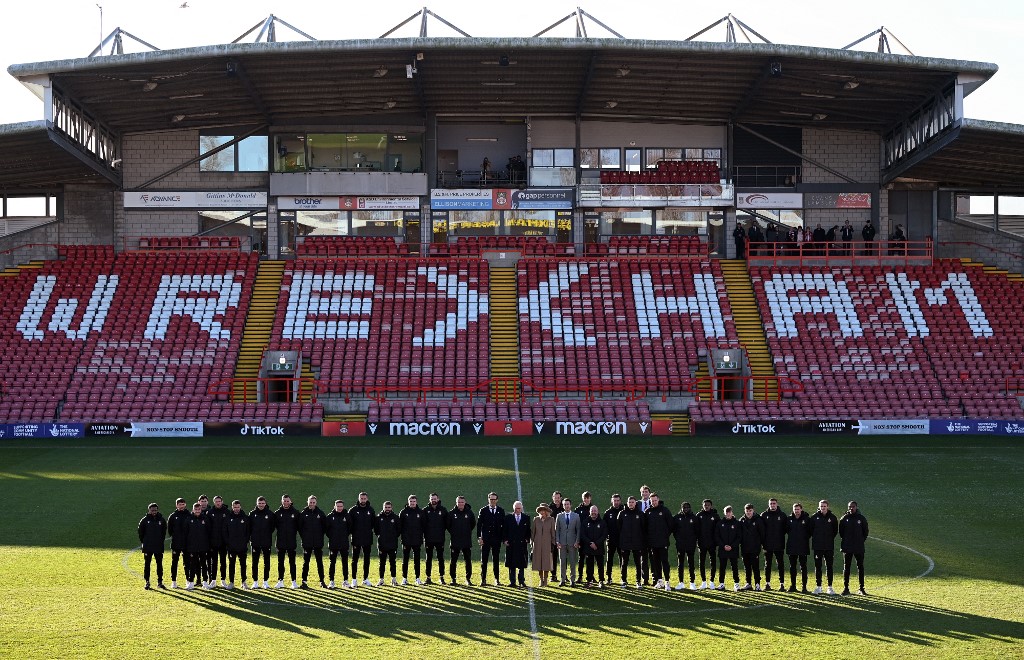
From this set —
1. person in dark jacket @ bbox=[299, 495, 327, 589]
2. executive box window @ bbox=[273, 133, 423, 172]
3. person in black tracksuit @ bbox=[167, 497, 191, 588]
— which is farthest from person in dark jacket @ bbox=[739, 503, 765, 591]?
executive box window @ bbox=[273, 133, 423, 172]

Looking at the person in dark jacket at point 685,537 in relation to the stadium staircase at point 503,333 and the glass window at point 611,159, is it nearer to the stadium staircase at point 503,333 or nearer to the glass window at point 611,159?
the stadium staircase at point 503,333

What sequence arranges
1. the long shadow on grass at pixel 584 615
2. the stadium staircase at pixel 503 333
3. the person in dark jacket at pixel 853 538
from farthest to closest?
the stadium staircase at pixel 503 333 < the person in dark jacket at pixel 853 538 < the long shadow on grass at pixel 584 615

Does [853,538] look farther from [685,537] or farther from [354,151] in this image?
[354,151]

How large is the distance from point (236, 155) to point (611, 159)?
15871 mm

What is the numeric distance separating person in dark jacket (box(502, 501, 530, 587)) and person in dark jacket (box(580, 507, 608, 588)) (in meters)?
0.86

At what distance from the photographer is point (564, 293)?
43719 mm

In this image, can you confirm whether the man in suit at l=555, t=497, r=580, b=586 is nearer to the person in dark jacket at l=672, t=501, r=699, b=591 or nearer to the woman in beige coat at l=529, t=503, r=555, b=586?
the woman in beige coat at l=529, t=503, r=555, b=586

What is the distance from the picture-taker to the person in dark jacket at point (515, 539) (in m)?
16.9

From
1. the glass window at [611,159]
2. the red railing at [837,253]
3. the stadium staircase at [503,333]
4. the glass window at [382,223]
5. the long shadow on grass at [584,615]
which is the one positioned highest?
the glass window at [611,159]

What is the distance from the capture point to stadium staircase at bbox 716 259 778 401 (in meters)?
39.4

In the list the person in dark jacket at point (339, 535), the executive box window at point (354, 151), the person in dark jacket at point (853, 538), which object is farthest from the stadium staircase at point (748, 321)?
the person in dark jacket at point (339, 535)

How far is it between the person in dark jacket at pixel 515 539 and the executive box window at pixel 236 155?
3408 centimetres

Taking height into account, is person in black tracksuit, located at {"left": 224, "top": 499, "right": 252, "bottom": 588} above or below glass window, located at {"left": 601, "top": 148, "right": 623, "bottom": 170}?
below

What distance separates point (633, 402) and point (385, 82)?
51.8 ft
